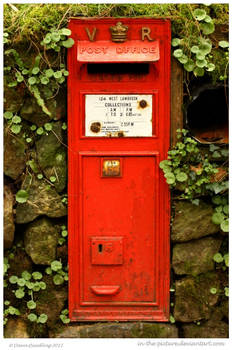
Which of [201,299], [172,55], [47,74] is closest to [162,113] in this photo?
[172,55]

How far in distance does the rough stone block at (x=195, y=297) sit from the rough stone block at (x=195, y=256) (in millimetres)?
68

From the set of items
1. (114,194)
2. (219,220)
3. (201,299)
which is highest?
(114,194)

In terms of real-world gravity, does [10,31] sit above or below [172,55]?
above

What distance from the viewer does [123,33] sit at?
2691 millimetres

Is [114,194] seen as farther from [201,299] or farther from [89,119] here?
[201,299]

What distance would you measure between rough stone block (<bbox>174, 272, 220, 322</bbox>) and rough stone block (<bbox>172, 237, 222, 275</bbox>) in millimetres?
68

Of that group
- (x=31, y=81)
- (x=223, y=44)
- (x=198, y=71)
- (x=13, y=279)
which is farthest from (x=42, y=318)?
(x=223, y=44)

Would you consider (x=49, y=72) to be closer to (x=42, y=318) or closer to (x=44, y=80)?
(x=44, y=80)

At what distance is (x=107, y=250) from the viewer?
9.29ft

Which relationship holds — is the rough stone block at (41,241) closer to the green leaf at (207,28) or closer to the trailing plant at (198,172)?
the trailing plant at (198,172)

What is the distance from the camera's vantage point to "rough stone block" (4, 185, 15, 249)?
2834 millimetres

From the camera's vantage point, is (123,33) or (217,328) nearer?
(123,33)

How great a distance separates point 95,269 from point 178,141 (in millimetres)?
1182

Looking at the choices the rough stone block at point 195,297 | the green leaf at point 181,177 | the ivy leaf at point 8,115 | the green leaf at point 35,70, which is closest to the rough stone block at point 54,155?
the ivy leaf at point 8,115
